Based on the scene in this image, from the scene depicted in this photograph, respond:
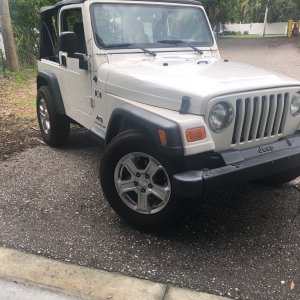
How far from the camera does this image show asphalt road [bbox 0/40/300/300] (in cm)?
271

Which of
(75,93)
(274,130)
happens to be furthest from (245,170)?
(75,93)

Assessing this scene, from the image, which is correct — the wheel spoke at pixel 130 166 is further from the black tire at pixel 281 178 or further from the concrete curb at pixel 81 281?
the black tire at pixel 281 178

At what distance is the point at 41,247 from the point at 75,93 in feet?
6.43

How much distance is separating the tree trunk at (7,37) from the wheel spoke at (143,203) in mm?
8798

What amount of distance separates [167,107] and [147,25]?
→ 147 centimetres

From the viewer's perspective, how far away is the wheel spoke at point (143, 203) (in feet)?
10.1

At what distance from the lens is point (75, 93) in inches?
172

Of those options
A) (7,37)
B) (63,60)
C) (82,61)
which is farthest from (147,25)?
(7,37)

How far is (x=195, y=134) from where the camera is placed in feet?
8.68

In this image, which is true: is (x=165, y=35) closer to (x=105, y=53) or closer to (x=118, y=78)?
(x=105, y=53)

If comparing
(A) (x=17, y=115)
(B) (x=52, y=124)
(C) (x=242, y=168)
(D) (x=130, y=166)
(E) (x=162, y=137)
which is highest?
(E) (x=162, y=137)

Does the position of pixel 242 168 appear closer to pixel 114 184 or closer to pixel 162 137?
pixel 162 137

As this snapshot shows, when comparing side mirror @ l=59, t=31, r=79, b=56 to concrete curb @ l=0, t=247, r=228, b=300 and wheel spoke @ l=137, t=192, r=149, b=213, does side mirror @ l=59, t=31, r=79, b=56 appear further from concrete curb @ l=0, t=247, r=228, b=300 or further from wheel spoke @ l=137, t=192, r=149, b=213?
concrete curb @ l=0, t=247, r=228, b=300

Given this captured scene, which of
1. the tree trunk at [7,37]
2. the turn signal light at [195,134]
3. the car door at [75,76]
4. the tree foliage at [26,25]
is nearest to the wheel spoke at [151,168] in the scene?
the turn signal light at [195,134]
